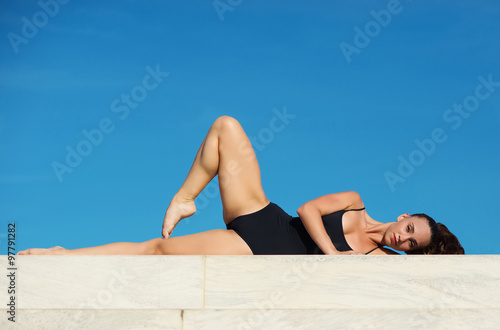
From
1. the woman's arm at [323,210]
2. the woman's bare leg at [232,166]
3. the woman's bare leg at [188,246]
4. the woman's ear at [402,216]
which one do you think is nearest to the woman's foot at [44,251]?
the woman's bare leg at [188,246]

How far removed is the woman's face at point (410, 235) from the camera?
583 centimetres

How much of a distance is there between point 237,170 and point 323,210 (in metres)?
0.99

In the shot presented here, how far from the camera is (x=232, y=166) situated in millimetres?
6039

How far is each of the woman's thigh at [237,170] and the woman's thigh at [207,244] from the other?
0.35 meters
